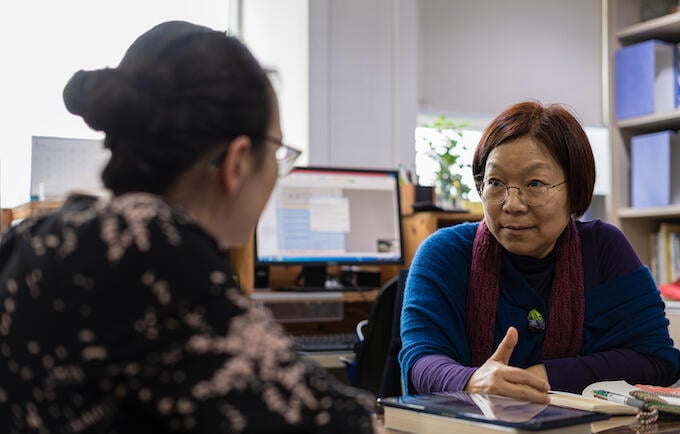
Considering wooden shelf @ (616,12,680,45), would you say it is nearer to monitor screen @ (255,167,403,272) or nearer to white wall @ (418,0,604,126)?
white wall @ (418,0,604,126)

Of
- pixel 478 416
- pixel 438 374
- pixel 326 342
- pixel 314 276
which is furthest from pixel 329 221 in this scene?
pixel 478 416

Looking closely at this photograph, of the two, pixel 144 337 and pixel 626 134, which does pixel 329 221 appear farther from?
pixel 144 337

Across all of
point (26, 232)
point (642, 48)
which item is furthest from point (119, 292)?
point (642, 48)

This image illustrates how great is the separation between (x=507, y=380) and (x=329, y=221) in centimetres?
193

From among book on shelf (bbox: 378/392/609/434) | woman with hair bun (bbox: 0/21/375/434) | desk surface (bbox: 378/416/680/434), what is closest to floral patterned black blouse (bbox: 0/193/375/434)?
woman with hair bun (bbox: 0/21/375/434)

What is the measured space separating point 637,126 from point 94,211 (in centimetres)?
363

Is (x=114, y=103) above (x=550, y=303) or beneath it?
above

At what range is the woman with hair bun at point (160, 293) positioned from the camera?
66 cm

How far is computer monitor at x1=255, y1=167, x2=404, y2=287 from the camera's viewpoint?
3145 millimetres

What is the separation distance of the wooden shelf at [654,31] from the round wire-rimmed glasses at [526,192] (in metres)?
2.34

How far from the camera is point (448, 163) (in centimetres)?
377

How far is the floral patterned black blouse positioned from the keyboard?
7.04 ft

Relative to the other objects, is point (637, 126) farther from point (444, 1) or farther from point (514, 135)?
point (514, 135)

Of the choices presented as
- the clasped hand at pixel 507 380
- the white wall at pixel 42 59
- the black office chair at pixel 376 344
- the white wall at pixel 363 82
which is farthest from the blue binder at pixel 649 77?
the clasped hand at pixel 507 380
